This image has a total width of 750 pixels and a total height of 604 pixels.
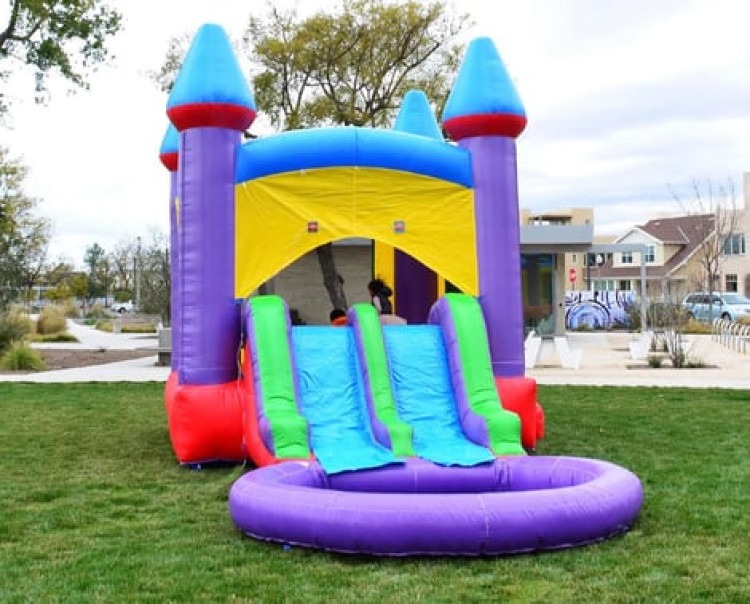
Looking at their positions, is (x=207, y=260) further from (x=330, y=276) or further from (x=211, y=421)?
(x=330, y=276)

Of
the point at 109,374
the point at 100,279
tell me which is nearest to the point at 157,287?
the point at 109,374

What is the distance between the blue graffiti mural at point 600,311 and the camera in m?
35.2

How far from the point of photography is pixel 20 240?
128 ft

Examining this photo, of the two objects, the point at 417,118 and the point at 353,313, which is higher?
the point at 417,118

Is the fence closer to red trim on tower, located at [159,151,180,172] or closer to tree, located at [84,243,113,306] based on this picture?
red trim on tower, located at [159,151,180,172]

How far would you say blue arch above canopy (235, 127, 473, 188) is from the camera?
861 centimetres

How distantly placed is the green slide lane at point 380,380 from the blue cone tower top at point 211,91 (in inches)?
81.7

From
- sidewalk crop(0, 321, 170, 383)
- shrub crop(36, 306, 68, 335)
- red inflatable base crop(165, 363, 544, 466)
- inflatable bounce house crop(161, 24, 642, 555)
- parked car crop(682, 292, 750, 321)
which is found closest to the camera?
inflatable bounce house crop(161, 24, 642, 555)

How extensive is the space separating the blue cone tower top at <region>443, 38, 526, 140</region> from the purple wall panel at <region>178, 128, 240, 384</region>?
2.21 metres

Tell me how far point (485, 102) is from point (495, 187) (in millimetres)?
813

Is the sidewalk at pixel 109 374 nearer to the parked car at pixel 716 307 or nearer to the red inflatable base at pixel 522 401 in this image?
the red inflatable base at pixel 522 401

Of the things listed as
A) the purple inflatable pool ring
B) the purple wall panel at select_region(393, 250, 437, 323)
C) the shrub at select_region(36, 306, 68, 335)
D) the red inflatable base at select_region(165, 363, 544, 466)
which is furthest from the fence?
the shrub at select_region(36, 306, 68, 335)

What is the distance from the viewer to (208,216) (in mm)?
8258

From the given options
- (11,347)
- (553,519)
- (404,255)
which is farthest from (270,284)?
(553,519)
